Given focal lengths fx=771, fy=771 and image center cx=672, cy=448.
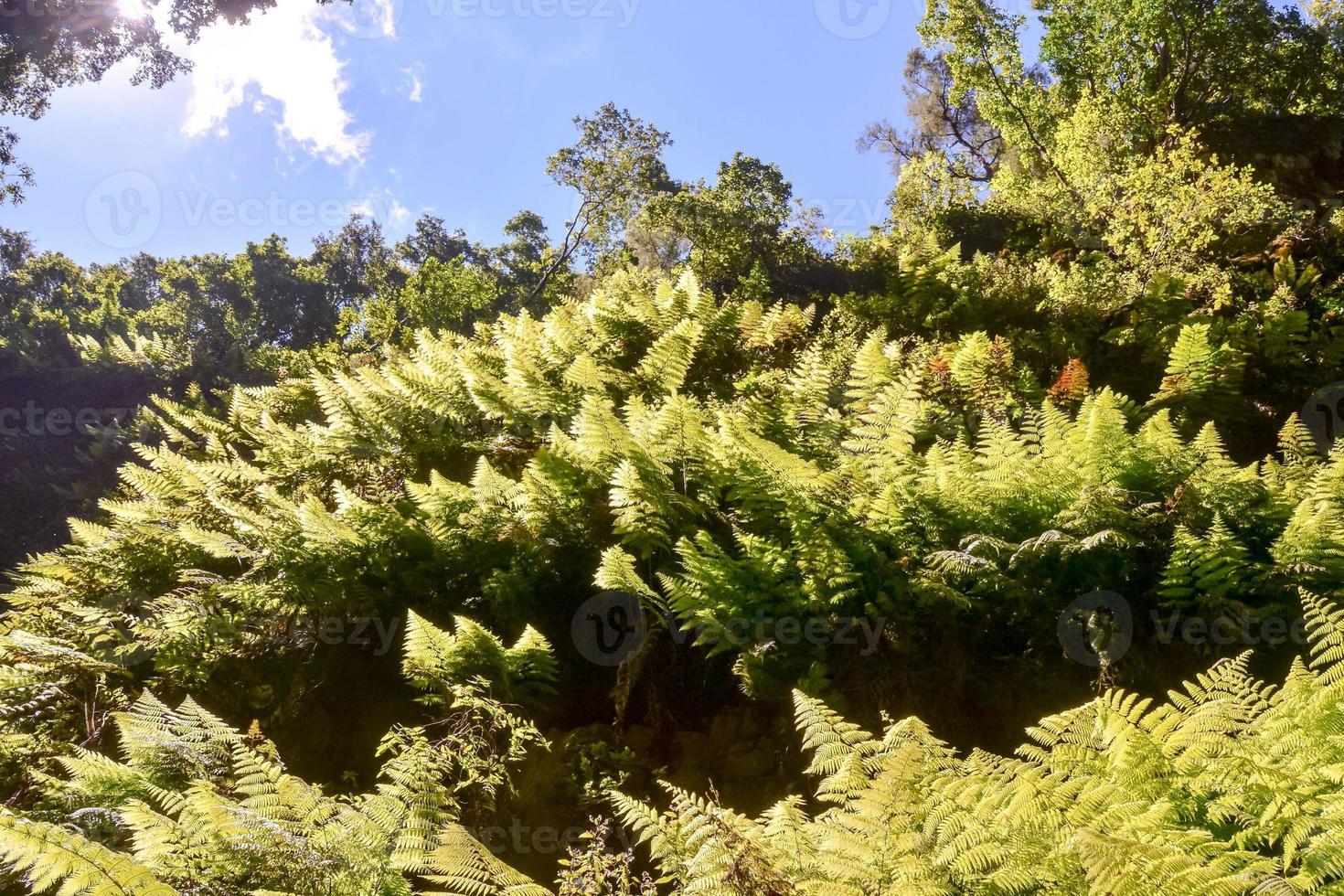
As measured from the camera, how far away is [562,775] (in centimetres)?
386

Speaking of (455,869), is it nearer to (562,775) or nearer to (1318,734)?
(562,775)

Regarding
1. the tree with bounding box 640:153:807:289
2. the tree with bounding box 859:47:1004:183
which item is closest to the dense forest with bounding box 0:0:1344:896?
the tree with bounding box 640:153:807:289

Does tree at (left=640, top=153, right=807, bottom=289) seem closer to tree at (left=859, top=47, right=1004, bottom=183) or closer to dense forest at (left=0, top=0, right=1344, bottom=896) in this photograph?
dense forest at (left=0, top=0, right=1344, bottom=896)

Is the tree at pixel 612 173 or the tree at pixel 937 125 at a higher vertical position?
the tree at pixel 937 125

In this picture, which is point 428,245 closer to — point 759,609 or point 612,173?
point 612,173

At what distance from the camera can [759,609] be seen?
3.91 metres

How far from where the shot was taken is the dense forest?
7.57 ft

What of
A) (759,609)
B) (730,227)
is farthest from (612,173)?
(759,609)

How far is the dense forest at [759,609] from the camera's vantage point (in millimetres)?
2307

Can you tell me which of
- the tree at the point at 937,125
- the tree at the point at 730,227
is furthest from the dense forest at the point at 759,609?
the tree at the point at 937,125

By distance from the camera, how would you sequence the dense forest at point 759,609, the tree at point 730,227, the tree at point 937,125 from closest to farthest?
1. the dense forest at point 759,609
2. the tree at point 730,227
3. the tree at point 937,125

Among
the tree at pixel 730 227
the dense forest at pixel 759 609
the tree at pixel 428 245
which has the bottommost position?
the dense forest at pixel 759 609

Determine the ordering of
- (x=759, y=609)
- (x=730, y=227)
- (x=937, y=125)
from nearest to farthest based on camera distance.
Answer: (x=759, y=609) → (x=730, y=227) → (x=937, y=125)

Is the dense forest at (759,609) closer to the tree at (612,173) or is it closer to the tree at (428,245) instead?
the tree at (612,173)
